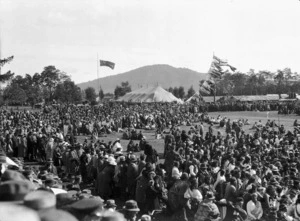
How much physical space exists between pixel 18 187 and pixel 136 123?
1162 inches

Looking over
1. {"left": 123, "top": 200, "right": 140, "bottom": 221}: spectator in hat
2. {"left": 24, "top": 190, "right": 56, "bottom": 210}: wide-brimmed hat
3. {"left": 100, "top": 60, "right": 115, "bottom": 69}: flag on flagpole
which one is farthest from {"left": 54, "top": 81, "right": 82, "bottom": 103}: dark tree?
{"left": 24, "top": 190, "right": 56, "bottom": 210}: wide-brimmed hat

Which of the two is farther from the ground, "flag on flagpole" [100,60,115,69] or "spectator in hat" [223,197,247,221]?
"flag on flagpole" [100,60,115,69]

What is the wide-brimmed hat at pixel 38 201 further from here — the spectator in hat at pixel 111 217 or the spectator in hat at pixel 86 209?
the spectator in hat at pixel 111 217

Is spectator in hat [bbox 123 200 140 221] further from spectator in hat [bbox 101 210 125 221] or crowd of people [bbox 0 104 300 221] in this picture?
spectator in hat [bbox 101 210 125 221]

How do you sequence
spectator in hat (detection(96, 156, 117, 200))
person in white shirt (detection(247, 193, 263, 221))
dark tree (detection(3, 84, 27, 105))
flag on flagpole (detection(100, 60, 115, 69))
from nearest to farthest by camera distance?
person in white shirt (detection(247, 193, 263, 221)) < spectator in hat (detection(96, 156, 117, 200)) < flag on flagpole (detection(100, 60, 115, 69)) < dark tree (detection(3, 84, 27, 105))

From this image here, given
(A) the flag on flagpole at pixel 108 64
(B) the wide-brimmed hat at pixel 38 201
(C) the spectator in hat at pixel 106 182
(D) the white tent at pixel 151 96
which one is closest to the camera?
(B) the wide-brimmed hat at pixel 38 201

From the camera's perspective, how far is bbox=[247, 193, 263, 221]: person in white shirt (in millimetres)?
7883

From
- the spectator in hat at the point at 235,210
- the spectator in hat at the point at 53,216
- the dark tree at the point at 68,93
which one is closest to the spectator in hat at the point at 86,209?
the spectator in hat at the point at 53,216

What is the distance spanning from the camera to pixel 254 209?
7953 millimetres

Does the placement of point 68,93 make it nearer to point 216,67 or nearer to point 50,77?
point 50,77

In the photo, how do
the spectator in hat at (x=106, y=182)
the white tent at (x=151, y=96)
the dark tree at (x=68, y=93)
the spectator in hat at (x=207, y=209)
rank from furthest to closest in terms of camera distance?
the dark tree at (x=68, y=93) → the white tent at (x=151, y=96) → the spectator in hat at (x=106, y=182) → the spectator in hat at (x=207, y=209)

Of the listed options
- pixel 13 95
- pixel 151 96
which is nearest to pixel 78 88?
pixel 13 95

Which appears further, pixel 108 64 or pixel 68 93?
pixel 68 93

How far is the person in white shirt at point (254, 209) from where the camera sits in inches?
310
